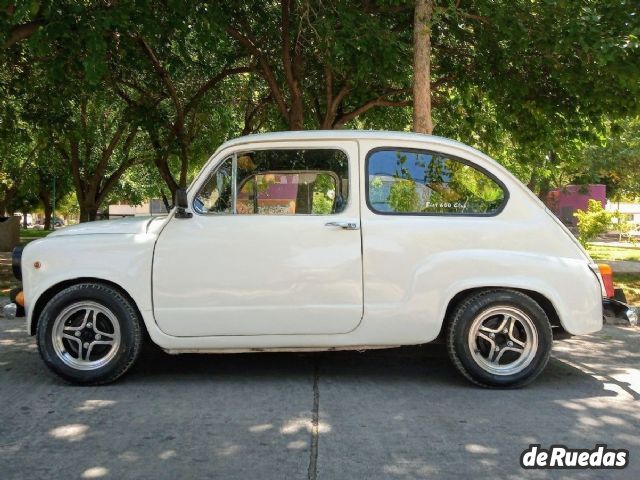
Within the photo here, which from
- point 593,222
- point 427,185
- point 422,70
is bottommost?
point 593,222

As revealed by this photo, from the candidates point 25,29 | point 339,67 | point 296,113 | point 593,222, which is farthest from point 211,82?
point 593,222

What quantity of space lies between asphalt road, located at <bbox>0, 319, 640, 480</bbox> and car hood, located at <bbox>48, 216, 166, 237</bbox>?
46.1 inches

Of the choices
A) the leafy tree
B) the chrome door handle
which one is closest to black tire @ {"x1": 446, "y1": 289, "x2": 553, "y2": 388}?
the chrome door handle

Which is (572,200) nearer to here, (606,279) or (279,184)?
(606,279)

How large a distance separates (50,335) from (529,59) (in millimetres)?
8895

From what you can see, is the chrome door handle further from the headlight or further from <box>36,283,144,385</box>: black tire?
the headlight

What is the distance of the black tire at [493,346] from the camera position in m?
4.97

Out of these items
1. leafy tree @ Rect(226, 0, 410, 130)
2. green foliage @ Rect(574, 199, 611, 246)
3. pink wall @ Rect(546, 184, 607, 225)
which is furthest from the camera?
pink wall @ Rect(546, 184, 607, 225)

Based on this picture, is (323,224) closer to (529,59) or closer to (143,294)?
(143,294)

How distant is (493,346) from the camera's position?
16.5ft

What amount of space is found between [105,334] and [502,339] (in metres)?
3.02

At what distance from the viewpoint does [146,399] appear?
471 cm

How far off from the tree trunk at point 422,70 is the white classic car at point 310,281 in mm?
3789

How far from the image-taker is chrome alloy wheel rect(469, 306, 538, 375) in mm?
5000
